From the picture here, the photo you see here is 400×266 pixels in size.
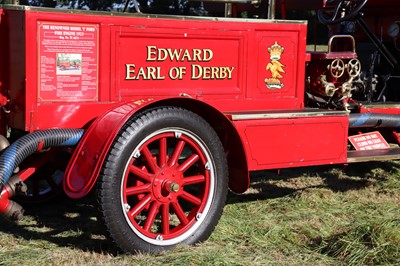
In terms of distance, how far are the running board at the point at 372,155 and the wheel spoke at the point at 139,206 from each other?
5.08 ft

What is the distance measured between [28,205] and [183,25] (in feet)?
5.90

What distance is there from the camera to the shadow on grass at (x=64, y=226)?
3.80 meters

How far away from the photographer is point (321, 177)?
19.0ft

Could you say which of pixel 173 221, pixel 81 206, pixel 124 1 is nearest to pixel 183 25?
pixel 124 1

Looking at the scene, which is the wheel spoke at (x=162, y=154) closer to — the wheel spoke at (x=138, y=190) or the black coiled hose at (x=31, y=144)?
the wheel spoke at (x=138, y=190)

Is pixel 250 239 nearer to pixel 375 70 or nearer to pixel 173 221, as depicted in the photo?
pixel 173 221

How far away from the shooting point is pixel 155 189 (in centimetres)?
355

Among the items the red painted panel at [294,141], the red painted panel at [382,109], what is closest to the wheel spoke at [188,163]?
the red painted panel at [294,141]

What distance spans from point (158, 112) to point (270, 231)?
1155 millimetres

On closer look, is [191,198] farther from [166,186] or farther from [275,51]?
[275,51]

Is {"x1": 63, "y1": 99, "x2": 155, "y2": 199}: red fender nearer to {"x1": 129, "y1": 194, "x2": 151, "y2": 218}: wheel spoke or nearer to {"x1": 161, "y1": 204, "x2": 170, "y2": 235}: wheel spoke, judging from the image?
{"x1": 129, "y1": 194, "x2": 151, "y2": 218}: wheel spoke

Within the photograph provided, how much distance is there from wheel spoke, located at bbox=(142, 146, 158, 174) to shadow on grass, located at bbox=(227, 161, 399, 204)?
1400 millimetres

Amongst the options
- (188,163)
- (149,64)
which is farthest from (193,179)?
(149,64)

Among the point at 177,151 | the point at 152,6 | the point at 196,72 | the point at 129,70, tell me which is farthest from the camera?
the point at 152,6
